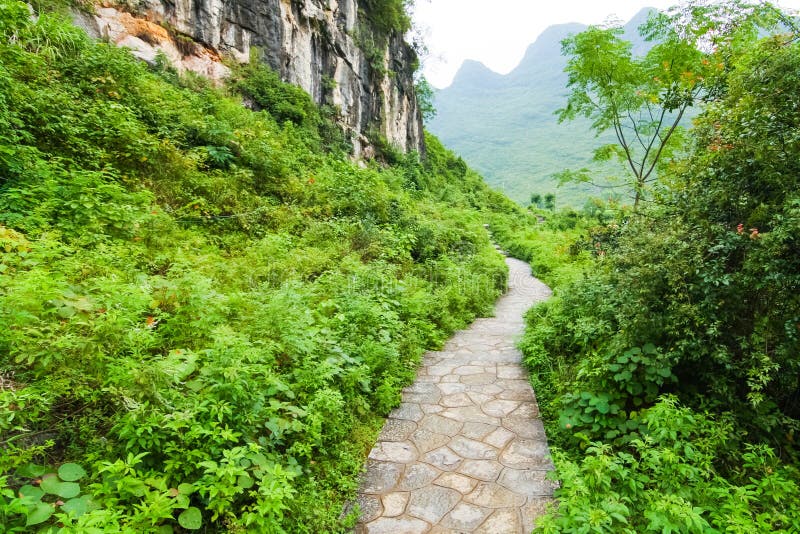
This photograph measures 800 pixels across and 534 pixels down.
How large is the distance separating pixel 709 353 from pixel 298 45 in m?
16.7

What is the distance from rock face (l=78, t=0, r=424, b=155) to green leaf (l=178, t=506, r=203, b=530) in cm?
1114

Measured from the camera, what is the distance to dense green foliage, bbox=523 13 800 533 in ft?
9.33

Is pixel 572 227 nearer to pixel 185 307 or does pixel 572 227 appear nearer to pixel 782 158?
pixel 782 158

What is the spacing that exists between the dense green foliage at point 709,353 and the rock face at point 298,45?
39.2 feet

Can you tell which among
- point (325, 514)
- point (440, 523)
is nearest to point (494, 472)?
point (440, 523)

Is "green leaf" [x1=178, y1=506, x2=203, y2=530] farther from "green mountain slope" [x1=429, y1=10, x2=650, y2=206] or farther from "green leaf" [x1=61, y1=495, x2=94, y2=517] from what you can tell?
"green mountain slope" [x1=429, y1=10, x2=650, y2=206]

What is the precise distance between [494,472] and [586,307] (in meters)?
3.16

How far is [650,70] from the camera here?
12.0 m

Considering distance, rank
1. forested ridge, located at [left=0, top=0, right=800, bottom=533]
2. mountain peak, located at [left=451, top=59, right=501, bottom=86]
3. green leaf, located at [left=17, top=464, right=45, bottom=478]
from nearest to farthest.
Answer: green leaf, located at [left=17, top=464, right=45, bottom=478] < forested ridge, located at [left=0, top=0, right=800, bottom=533] < mountain peak, located at [left=451, top=59, right=501, bottom=86]

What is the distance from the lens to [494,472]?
3775 millimetres

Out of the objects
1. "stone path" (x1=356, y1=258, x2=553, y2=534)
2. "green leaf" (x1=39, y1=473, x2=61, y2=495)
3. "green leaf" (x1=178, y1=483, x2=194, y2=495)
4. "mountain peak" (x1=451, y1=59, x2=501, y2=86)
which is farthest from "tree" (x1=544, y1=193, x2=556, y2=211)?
"mountain peak" (x1=451, y1=59, x2=501, y2=86)

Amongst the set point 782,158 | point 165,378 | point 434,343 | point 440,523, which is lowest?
point 440,523

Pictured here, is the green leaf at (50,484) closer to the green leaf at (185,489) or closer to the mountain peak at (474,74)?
the green leaf at (185,489)

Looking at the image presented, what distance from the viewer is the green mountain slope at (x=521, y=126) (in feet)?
196
